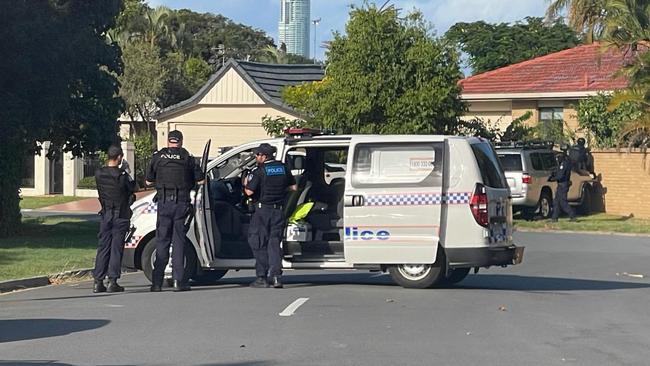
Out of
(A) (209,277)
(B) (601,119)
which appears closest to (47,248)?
(A) (209,277)

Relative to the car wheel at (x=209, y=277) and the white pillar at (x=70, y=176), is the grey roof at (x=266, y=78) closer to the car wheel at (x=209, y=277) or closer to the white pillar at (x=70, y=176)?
the white pillar at (x=70, y=176)

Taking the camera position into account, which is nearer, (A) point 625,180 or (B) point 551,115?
(A) point 625,180

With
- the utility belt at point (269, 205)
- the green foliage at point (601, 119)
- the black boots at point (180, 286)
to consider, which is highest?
the green foliage at point (601, 119)

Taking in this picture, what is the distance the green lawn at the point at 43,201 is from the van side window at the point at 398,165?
85.3 ft

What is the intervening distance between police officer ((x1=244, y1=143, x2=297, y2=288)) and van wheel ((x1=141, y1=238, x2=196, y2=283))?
80 cm

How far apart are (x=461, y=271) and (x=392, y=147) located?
2.07 meters

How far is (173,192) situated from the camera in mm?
13125

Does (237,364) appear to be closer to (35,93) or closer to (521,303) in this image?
(521,303)

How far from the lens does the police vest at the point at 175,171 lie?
42.9 feet

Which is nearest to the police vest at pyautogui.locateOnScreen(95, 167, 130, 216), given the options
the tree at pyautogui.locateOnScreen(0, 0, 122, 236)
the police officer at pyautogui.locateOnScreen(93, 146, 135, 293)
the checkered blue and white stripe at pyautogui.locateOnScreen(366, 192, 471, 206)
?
the police officer at pyautogui.locateOnScreen(93, 146, 135, 293)

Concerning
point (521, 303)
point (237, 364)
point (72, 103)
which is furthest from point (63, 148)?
point (237, 364)

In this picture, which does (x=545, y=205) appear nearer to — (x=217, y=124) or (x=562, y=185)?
(x=562, y=185)

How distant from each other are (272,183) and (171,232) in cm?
137

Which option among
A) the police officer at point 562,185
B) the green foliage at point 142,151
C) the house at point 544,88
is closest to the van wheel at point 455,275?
the police officer at point 562,185
